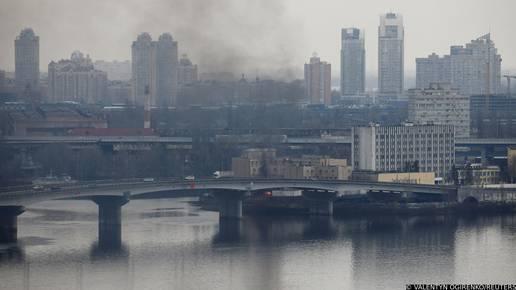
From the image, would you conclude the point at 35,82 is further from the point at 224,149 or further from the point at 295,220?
the point at 295,220

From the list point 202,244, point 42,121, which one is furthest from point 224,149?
point 202,244

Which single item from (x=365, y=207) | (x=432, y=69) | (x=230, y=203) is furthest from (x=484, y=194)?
(x=432, y=69)

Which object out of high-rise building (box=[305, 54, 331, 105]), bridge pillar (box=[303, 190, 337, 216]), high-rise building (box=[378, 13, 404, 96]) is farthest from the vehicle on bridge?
high-rise building (box=[378, 13, 404, 96])

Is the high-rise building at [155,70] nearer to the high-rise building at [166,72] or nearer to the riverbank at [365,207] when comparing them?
the high-rise building at [166,72]

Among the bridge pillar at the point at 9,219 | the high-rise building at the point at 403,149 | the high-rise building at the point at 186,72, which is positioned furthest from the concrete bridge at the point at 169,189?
the high-rise building at the point at 186,72

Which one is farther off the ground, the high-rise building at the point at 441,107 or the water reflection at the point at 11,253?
the high-rise building at the point at 441,107

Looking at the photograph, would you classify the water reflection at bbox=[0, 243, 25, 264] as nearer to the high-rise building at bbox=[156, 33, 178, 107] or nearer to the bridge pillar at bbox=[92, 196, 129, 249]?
the bridge pillar at bbox=[92, 196, 129, 249]
